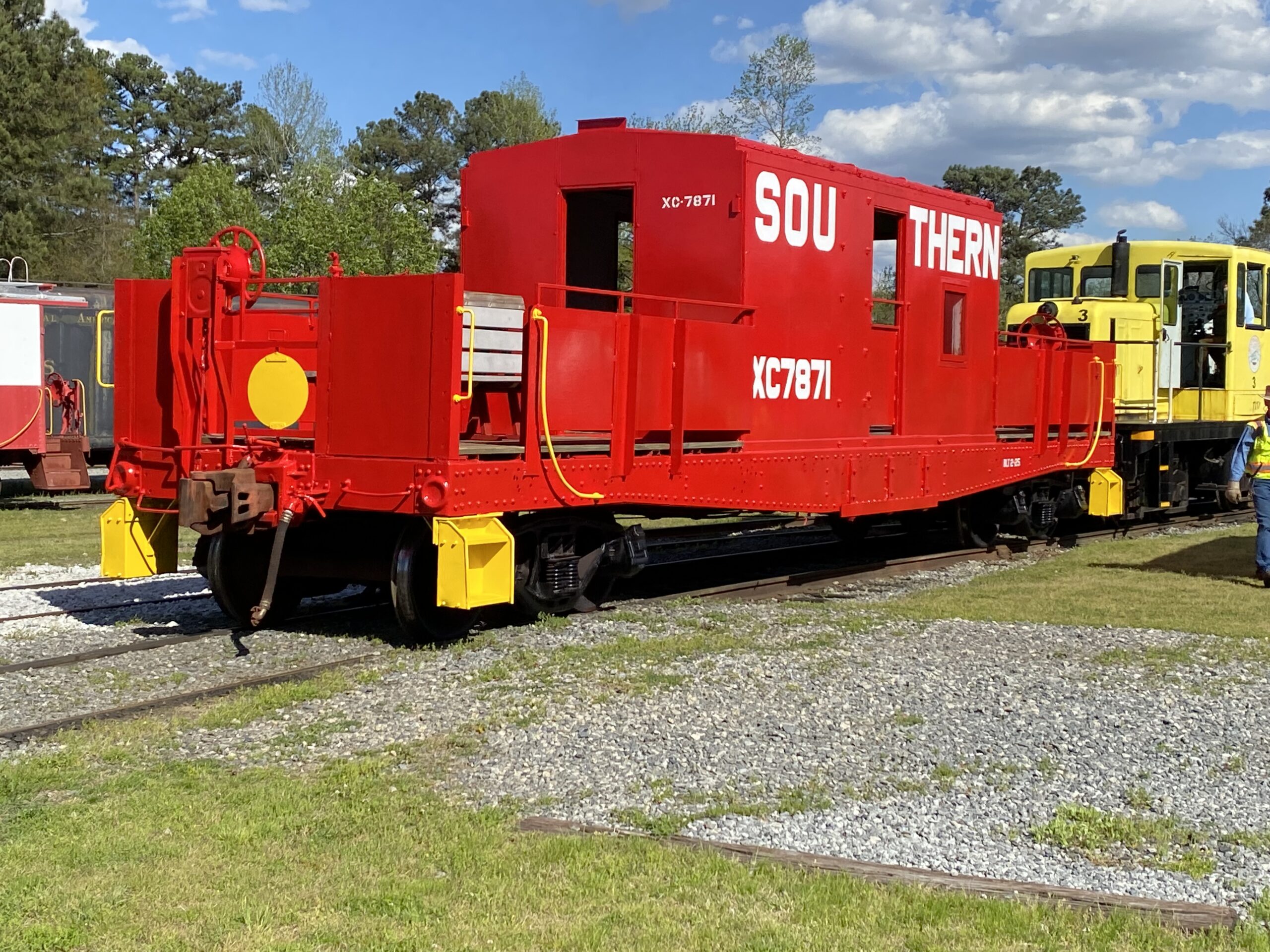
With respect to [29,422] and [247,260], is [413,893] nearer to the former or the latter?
[247,260]

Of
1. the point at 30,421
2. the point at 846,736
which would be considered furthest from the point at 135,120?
the point at 846,736

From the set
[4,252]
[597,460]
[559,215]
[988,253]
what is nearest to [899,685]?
[597,460]

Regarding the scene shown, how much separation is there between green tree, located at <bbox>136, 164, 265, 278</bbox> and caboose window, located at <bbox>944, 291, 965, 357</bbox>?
2377cm

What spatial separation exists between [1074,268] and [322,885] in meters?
15.0

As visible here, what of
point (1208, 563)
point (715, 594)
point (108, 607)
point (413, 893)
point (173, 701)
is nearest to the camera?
point (413, 893)

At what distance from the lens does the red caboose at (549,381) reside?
7430 mm

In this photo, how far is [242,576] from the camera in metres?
8.61

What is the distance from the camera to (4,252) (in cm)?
3594

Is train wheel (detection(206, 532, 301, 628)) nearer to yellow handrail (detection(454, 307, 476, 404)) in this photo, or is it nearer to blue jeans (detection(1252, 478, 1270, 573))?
yellow handrail (detection(454, 307, 476, 404))

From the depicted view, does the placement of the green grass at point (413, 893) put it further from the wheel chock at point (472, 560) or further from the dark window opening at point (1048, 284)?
the dark window opening at point (1048, 284)

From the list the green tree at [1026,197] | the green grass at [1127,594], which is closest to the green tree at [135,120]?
the green tree at [1026,197]

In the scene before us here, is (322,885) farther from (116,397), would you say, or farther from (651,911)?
(116,397)

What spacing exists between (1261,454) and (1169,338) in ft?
16.2

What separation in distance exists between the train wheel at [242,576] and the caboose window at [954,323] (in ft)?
20.9
